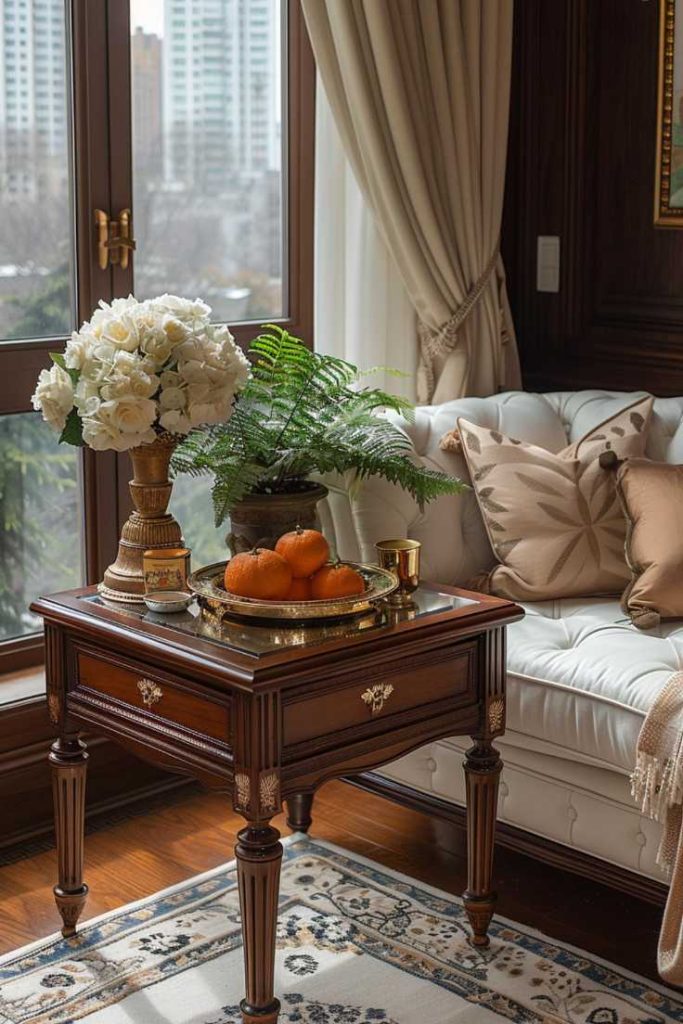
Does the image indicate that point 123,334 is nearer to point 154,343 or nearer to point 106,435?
point 154,343

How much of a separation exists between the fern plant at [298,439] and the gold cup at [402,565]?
0.74 feet

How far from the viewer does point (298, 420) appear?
105 inches

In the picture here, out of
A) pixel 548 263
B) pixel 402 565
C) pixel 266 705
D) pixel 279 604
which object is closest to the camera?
pixel 266 705

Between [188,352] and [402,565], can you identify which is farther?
[402,565]

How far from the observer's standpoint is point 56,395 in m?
2.41

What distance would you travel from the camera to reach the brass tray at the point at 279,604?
2.27m

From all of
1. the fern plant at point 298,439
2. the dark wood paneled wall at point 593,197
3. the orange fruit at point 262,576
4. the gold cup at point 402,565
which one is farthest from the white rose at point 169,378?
the dark wood paneled wall at point 593,197

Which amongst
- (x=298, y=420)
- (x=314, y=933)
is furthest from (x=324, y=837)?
(x=298, y=420)

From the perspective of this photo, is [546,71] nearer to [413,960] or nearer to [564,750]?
[564,750]

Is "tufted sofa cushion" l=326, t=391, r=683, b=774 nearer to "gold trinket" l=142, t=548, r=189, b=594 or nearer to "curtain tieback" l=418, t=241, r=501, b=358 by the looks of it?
"curtain tieback" l=418, t=241, r=501, b=358

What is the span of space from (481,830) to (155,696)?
689 millimetres

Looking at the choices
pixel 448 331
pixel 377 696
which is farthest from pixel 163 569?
pixel 448 331

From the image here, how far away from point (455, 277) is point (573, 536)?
2.93 feet

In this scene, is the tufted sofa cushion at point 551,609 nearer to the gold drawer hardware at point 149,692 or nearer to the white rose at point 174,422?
the white rose at point 174,422
